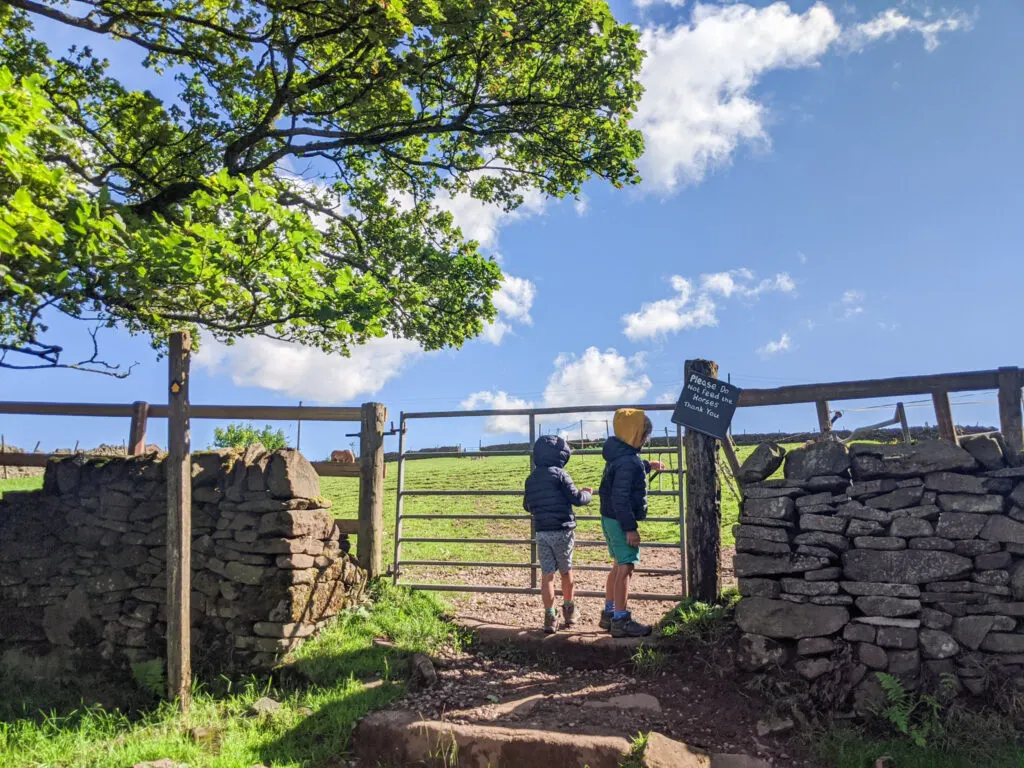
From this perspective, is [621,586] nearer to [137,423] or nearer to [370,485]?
[370,485]

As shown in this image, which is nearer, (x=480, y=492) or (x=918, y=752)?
(x=918, y=752)

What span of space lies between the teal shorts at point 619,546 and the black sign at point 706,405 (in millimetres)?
1158

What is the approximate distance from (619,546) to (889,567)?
2117mm

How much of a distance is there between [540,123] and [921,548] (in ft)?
23.9

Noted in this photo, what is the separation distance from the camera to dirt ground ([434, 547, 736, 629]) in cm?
708

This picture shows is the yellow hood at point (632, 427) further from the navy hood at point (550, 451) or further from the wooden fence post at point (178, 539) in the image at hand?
the wooden fence post at point (178, 539)

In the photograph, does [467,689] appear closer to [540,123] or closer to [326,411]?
[326,411]

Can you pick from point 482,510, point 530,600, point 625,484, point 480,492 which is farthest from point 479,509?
point 625,484

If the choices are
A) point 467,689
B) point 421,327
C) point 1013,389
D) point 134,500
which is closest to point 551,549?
point 467,689

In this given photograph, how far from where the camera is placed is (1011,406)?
5.44 metres

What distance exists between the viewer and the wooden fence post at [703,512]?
6379 mm

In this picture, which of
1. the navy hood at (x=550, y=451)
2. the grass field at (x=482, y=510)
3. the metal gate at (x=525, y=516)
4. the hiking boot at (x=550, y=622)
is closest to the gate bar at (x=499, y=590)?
the metal gate at (x=525, y=516)

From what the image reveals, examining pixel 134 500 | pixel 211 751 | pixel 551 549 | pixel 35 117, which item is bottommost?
pixel 211 751

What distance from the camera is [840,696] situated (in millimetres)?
5043
